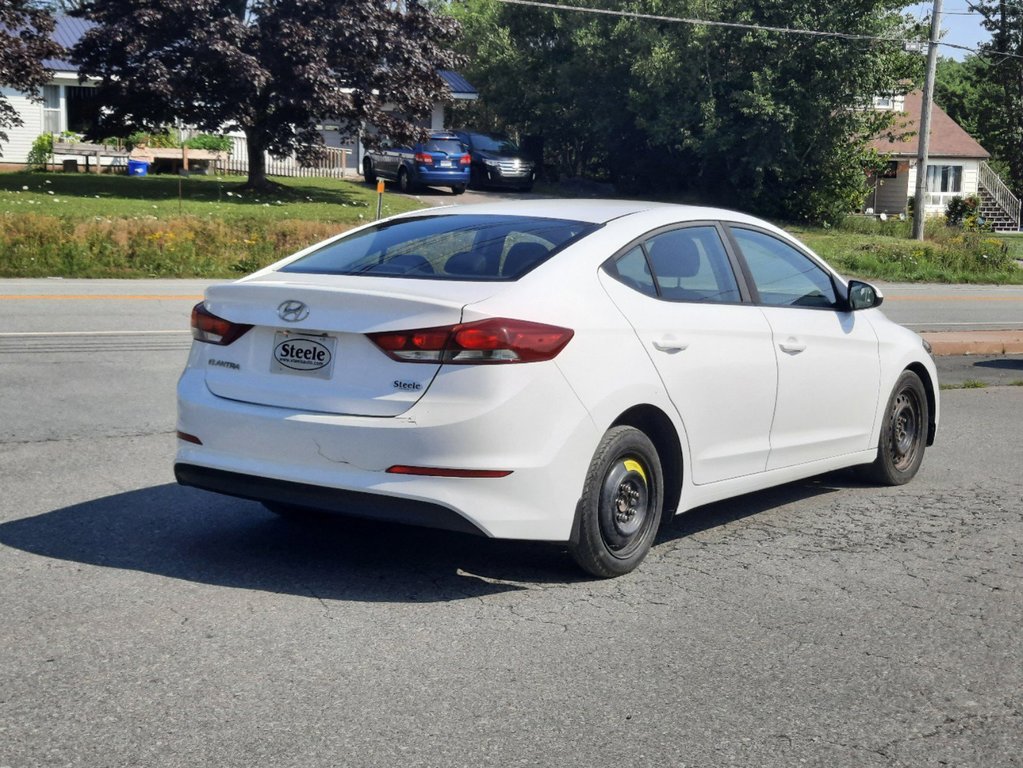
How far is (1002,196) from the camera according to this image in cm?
5816

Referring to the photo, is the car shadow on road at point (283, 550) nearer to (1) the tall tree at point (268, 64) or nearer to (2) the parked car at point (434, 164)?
(1) the tall tree at point (268, 64)

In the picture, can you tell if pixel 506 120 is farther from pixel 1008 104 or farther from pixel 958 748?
pixel 958 748

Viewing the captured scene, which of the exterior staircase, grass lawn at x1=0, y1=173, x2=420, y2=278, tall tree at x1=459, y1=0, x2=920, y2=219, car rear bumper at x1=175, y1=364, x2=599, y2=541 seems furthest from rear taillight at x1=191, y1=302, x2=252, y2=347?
the exterior staircase

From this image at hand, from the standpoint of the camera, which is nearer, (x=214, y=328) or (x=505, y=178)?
(x=214, y=328)

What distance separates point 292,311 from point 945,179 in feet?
191

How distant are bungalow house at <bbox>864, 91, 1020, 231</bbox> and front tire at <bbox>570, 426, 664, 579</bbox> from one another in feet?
174

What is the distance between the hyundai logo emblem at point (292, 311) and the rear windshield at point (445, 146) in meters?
35.7

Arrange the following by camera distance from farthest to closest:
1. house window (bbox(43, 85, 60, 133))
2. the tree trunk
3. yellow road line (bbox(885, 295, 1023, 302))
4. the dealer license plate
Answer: house window (bbox(43, 85, 60, 133)) < the tree trunk < yellow road line (bbox(885, 295, 1023, 302)) < the dealer license plate

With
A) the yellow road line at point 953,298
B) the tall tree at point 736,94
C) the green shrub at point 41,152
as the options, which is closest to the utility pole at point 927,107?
the tall tree at point 736,94

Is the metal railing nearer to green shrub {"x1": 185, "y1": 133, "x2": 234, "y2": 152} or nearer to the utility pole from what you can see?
the utility pole

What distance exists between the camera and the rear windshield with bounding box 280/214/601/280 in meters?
5.79

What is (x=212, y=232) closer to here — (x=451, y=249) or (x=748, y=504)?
(x=748, y=504)

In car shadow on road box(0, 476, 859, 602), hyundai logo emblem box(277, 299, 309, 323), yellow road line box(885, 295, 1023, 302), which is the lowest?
car shadow on road box(0, 476, 859, 602)

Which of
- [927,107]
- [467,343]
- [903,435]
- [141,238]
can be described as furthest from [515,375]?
[927,107]
